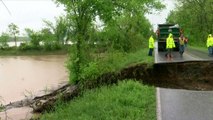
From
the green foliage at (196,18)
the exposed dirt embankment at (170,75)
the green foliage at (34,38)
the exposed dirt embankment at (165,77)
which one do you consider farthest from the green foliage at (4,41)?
the exposed dirt embankment at (170,75)

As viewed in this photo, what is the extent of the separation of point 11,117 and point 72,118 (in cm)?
560

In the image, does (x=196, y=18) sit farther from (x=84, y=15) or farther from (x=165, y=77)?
(x=165, y=77)

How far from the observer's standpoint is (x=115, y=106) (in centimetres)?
1330

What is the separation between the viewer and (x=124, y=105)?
13672 mm

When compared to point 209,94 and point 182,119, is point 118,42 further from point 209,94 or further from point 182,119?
point 182,119

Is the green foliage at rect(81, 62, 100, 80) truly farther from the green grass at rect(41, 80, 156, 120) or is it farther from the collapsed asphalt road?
the collapsed asphalt road

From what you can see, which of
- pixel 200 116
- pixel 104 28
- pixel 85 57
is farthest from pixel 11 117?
pixel 104 28

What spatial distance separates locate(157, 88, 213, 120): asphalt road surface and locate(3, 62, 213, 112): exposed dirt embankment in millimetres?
4597

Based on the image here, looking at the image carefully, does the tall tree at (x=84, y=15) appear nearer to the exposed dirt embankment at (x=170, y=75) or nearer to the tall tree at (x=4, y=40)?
the exposed dirt embankment at (x=170, y=75)

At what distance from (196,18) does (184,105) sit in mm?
49751

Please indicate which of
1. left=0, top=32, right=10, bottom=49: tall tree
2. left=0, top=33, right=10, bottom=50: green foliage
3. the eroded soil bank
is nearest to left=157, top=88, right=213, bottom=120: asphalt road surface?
the eroded soil bank

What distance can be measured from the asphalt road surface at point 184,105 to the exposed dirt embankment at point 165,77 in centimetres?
460

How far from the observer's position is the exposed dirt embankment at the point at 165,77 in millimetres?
20656

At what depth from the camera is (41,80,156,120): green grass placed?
1245cm
